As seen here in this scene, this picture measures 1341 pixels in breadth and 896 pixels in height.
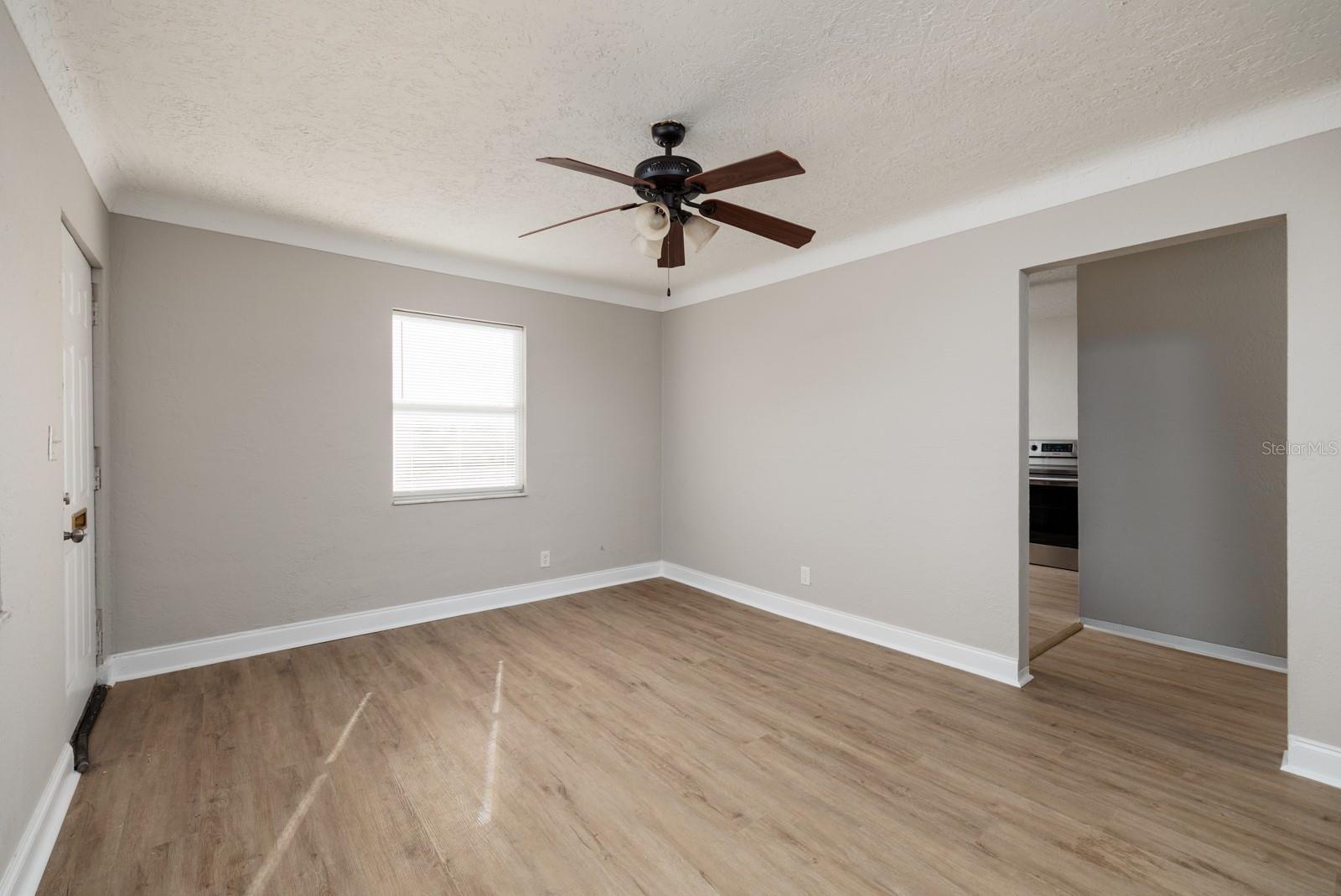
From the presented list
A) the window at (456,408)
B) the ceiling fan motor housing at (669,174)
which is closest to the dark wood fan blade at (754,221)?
the ceiling fan motor housing at (669,174)

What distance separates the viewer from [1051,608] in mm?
4449

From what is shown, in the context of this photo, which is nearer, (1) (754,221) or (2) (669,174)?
(2) (669,174)

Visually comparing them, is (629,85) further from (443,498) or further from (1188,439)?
(1188,439)

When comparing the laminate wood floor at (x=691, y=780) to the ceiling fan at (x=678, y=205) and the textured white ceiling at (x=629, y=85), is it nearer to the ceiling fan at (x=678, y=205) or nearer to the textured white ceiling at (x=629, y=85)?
Result: the ceiling fan at (x=678, y=205)

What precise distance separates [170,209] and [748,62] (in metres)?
3.21

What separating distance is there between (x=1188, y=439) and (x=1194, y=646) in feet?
4.08


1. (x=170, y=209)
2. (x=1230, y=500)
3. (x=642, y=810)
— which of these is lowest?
(x=642, y=810)

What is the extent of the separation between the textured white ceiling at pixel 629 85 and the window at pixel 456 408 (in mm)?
1219

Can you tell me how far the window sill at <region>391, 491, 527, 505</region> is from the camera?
4102 millimetres

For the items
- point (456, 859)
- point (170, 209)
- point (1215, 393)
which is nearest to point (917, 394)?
point (1215, 393)

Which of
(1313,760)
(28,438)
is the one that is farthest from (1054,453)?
(28,438)

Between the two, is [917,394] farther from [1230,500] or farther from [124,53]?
[124,53]

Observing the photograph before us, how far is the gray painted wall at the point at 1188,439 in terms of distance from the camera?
Result: 3348 millimetres

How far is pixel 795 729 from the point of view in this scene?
2646 mm
